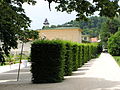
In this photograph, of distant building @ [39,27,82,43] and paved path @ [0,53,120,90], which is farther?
distant building @ [39,27,82,43]

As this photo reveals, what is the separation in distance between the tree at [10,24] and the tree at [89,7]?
1697 mm

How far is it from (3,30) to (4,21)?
1413 millimetres

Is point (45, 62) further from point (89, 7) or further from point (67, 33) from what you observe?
point (67, 33)

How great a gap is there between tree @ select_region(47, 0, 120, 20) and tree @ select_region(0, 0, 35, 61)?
170cm

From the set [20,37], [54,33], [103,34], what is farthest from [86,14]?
[103,34]

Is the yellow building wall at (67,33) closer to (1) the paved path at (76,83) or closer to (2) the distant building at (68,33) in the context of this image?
(2) the distant building at (68,33)

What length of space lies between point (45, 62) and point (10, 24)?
282 centimetres

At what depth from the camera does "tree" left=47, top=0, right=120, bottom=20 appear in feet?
37.5

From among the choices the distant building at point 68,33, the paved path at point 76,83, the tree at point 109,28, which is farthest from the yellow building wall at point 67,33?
the tree at point 109,28

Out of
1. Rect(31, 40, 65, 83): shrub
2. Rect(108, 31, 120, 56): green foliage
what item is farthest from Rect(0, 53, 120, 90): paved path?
Rect(108, 31, 120, 56): green foliage

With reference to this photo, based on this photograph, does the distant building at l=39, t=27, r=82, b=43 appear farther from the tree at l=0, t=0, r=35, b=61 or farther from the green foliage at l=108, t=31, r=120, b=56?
the tree at l=0, t=0, r=35, b=61

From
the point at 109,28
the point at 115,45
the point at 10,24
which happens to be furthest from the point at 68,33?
the point at 10,24

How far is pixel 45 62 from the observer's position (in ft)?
43.8

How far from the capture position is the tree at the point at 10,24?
10.4 metres
